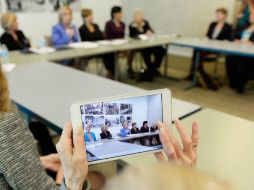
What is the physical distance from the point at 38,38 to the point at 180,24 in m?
2.76

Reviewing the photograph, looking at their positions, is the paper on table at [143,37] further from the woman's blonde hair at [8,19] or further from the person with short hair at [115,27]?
the woman's blonde hair at [8,19]

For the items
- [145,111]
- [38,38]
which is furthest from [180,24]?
[145,111]

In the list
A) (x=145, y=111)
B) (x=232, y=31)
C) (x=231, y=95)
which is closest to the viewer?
(x=145, y=111)

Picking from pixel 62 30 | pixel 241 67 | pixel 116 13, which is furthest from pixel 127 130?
pixel 116 13

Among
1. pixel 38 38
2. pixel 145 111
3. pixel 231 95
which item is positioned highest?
pixel 145 111

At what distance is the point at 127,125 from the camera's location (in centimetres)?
89

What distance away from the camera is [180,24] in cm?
593

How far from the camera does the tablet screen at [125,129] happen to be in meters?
0.84

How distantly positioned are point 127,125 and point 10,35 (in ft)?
11.1

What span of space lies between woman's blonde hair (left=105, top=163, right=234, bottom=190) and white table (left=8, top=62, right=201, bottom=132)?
972 mm

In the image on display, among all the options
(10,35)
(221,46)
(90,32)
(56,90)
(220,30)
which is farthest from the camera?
(220,30)

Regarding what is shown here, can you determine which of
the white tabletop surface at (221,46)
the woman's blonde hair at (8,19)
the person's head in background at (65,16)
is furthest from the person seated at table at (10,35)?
the white tabletop surface at (221,46)

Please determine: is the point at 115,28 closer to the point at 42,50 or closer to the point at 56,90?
the point at 42,50

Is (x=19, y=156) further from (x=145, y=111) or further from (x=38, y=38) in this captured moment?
(x=38, y=38)
